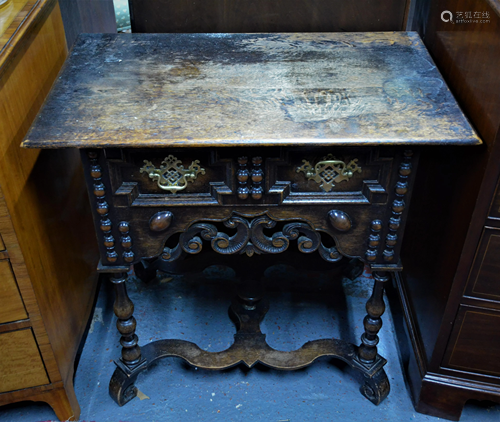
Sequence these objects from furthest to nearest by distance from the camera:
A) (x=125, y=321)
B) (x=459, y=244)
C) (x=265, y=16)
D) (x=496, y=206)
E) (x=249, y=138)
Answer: (x=265, y=16)
(x=125, y=321)
(x=459, y=244)
(x=496, y=206)
(x=249, y=138)

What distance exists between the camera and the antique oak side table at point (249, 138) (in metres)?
1.01

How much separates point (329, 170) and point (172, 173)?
347 millimetres

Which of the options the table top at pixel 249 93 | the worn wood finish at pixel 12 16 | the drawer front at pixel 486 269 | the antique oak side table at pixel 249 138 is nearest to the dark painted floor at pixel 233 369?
the antique oak side table at pixel 249 138

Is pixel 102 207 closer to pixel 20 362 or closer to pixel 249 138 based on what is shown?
pixel 249 138

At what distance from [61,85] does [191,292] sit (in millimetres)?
943

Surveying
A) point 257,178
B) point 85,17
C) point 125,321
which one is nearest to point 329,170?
point 257,178

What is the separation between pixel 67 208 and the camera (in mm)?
1455

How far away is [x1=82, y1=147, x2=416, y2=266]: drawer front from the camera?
1067mm

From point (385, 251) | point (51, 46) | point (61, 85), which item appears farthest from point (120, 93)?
point (385, 251)

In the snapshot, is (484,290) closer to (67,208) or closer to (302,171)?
(302,171)

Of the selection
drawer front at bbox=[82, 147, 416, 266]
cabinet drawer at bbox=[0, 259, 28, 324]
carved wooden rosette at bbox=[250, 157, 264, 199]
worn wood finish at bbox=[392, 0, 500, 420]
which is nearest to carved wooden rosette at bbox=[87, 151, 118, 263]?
drawer front at bbox=[82, 147, 416, 266]

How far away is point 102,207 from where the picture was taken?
111cm

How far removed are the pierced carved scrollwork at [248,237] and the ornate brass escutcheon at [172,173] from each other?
12cm

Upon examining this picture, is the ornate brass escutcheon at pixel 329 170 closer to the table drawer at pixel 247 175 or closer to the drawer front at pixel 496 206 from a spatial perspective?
the table drawer at pixel 247 175
